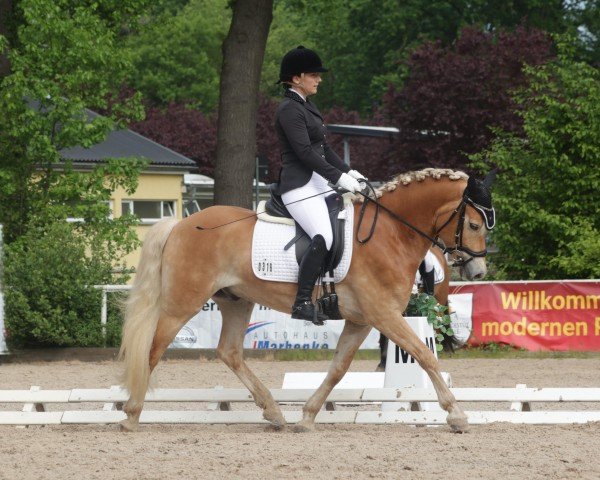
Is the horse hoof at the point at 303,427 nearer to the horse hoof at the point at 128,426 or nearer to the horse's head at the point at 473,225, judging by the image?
the horse hoof at the point at 128,426

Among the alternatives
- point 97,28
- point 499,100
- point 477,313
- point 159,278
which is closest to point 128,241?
point 97,28

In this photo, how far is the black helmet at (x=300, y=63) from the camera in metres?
8.63

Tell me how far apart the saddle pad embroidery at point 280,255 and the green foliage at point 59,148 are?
9.75 meters

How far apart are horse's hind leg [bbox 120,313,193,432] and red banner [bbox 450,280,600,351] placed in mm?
9648

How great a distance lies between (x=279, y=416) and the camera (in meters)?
8.83

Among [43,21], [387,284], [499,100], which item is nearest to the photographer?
[387,284]

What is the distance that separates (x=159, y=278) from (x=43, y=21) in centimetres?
1132

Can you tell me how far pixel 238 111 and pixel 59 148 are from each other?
127 inches

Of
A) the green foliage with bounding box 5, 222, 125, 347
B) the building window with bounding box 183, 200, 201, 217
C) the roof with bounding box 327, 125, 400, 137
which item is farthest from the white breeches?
the building window with bounding box 183, 200, 201, 217

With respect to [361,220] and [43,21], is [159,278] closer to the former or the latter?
[361,220]

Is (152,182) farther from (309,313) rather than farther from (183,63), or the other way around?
(309,313)

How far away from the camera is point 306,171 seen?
343 inches

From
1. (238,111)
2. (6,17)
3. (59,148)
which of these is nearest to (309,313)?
(238,111)

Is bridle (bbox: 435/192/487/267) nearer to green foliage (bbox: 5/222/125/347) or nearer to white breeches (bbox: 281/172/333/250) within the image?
white breeches (bbox: 281/172/333/250)
